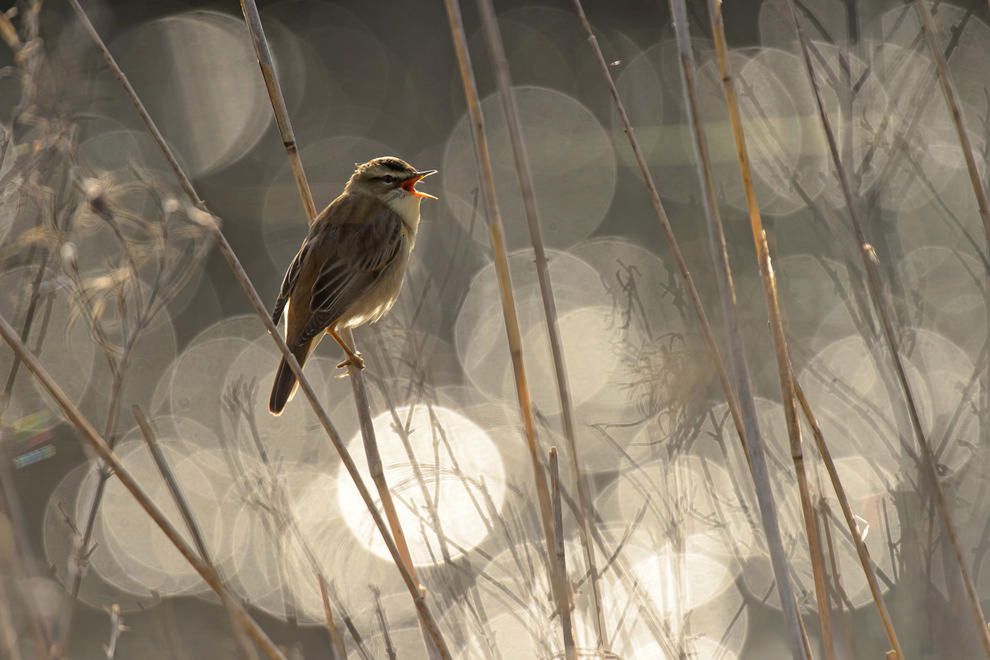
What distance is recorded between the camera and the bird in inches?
129

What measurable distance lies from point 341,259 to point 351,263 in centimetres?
3

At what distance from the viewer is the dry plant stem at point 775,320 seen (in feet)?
6.51

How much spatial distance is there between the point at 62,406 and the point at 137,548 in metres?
9.68

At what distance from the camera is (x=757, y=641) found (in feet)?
22.9

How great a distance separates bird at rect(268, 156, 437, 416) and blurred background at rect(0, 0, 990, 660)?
15 cm

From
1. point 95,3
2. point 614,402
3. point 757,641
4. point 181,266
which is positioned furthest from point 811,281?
point 181,266

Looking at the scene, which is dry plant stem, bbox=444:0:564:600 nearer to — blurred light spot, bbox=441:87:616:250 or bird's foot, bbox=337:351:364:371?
bird's foot, bbox=337:351:364:371

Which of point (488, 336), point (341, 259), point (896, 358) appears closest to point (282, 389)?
point (341, 259)

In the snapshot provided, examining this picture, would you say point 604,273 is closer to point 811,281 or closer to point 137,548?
point 811,281

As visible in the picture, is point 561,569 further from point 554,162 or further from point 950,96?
point 554,162

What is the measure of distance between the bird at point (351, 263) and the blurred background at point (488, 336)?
153mm

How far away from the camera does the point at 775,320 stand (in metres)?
2.01

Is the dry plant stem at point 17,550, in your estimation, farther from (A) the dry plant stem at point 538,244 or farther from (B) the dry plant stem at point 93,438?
(A) the dry plant stem at point 538,244

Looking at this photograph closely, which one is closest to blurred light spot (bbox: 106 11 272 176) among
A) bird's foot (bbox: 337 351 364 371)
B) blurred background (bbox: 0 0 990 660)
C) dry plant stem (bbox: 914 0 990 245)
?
blurred background (bbox: 0 0 990 660)
